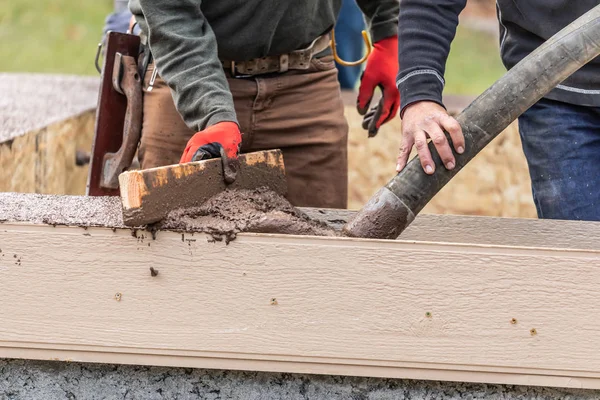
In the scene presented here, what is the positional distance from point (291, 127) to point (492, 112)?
0.95m

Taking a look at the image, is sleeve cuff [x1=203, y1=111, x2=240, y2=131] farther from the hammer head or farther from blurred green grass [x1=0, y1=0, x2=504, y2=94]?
blurred green grass [x1=0, y1=0, x2=504, y2=94]

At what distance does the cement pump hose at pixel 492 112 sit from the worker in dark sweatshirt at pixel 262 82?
1.37 feet

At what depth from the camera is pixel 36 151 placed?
12.5 ft

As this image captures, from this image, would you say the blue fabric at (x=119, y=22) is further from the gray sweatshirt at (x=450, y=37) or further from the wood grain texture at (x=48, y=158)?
the gray sweatshirt at (x=450, y=37)

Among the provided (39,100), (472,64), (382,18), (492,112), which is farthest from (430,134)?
(472,64)

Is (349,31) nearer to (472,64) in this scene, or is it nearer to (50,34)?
(472,64)

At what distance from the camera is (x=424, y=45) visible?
7.25 feet

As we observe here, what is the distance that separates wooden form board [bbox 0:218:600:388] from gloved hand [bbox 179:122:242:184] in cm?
25

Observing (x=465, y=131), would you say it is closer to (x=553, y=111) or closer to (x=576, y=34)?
(x=576, y=34)

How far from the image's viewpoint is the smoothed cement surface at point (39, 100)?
12.5ft

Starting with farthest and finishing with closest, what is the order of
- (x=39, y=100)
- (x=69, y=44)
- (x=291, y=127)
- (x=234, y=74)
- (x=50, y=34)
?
1. (x=50, y=34)
2. (x=69, y=44)
3. (x=39, y=100)
4. (x=291, y=127)
5. (x=234, y=74)

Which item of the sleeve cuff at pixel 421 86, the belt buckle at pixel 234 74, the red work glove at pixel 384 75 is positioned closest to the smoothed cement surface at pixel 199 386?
the sleeve cuff at pixel 421 86

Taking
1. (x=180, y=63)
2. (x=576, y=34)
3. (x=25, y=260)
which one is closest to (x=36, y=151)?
(x=180, y=63)

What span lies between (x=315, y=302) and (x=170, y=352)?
34 cm
